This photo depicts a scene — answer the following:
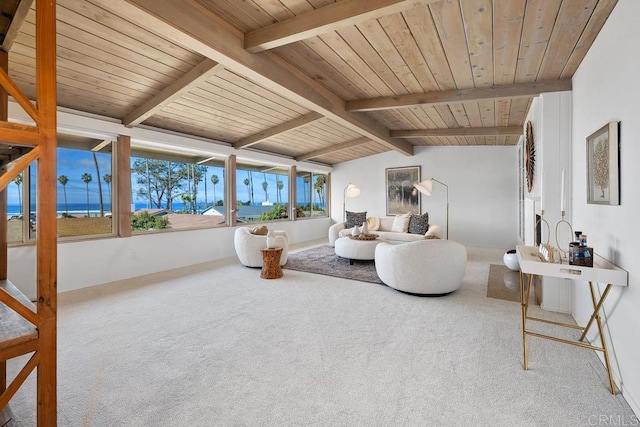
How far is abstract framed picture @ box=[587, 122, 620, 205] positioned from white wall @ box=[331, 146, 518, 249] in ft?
16.6

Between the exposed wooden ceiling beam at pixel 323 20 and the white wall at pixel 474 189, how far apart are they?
6179mm

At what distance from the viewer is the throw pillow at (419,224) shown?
21.3 feet

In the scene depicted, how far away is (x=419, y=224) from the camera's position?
6.55 m

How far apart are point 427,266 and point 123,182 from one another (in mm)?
4586

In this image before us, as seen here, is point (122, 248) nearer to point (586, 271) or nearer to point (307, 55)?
point (307, 55)

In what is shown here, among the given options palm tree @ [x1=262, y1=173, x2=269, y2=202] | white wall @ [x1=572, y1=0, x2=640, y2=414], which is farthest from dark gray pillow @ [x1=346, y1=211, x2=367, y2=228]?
white wall @ [x1=572, y1=0, x2=640, y2=414]

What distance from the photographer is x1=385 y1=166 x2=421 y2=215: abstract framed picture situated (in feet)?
26.6

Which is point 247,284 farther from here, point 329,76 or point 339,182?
point 339,182

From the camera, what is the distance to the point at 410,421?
1622 mm

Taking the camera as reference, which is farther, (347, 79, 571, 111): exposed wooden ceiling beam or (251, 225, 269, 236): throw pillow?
(251, 225, 269, 236): throw pillow

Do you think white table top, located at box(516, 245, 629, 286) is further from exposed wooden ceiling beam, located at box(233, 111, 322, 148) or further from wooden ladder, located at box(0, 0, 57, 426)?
exposed wooden ceiling beam, located at box(233, 111, 322, 148)

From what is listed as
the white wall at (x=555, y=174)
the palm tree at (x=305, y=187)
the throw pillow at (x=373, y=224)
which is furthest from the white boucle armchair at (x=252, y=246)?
the palm tree at (x=305, y=187)

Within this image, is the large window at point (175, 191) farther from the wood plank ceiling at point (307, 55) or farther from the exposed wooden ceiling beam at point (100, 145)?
the wood plank ceiling at point (307, 55)

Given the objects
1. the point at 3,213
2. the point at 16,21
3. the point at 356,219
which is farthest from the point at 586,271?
the point at 356,219
